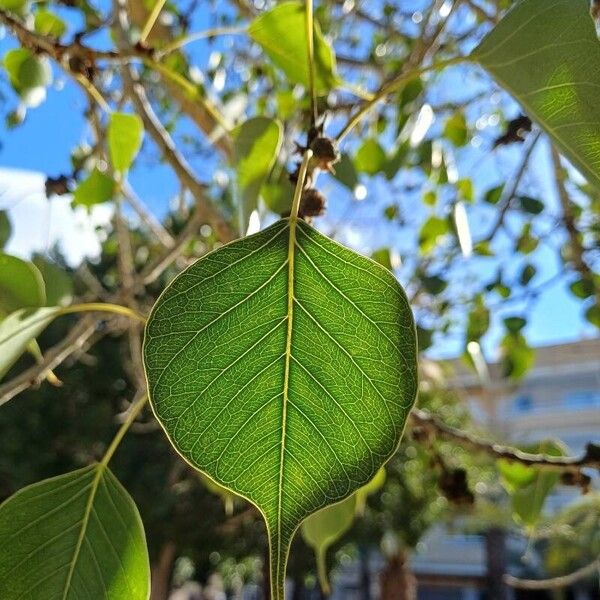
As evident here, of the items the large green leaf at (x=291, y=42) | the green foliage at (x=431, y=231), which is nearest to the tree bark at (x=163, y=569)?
the green foliage at (x=431, y=231)

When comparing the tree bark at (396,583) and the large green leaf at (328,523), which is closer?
the large green leaf at (328,523)

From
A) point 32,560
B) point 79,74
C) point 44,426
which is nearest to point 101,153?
point 79,74

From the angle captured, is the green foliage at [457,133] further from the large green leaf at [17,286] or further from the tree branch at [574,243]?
the large green leaf at [17,286]

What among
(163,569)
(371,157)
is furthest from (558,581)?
(163,569)

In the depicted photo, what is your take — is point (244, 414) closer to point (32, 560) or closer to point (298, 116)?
point (32, 560)

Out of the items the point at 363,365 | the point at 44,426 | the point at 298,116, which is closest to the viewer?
the point at 363,365

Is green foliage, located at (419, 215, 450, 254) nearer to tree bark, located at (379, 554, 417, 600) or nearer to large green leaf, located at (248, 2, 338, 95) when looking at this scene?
large green leaf, located at (248, 2, 338, 95)

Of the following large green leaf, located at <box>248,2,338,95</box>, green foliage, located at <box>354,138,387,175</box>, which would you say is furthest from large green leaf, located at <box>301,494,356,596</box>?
green foliage, located at <box>354,138,387,175</box>
